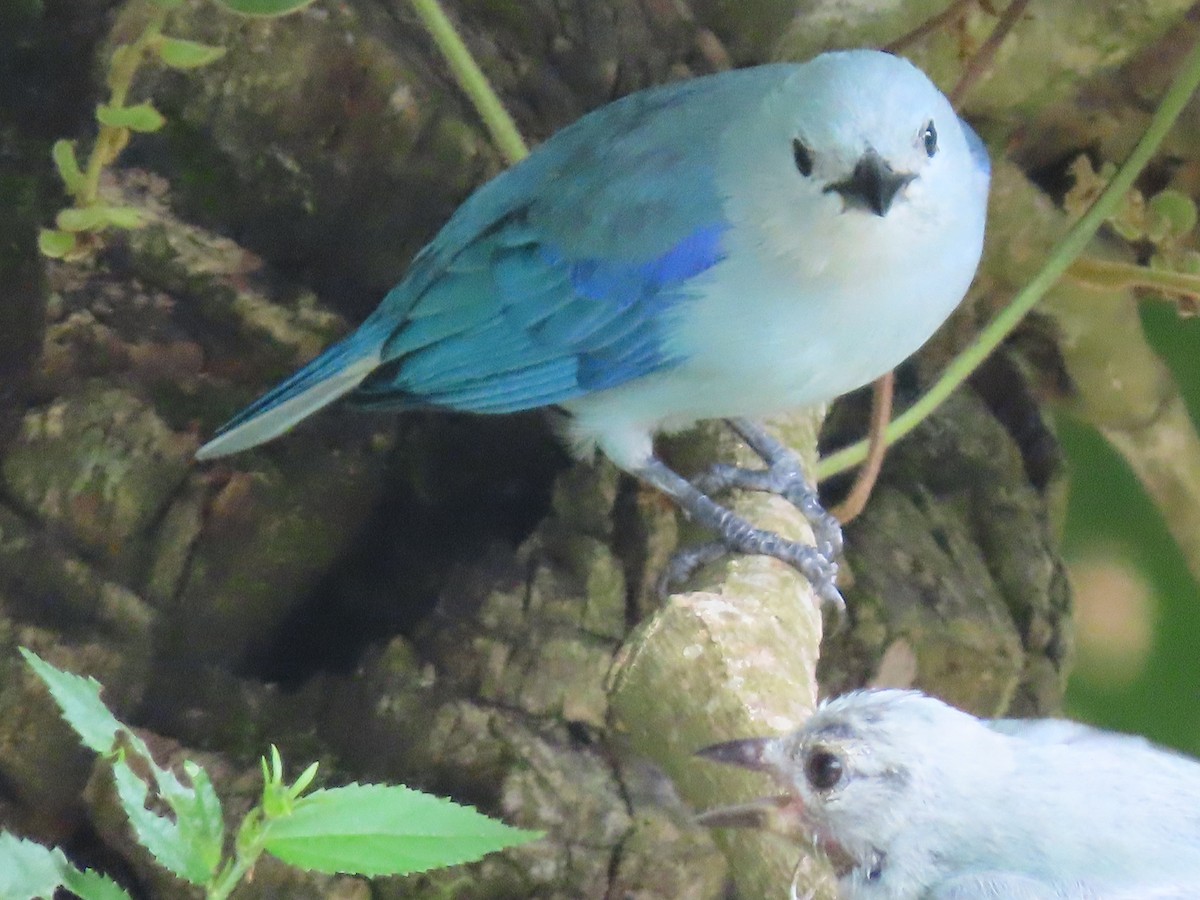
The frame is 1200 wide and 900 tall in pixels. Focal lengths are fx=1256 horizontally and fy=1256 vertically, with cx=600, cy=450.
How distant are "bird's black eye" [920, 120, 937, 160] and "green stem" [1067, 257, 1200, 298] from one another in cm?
85

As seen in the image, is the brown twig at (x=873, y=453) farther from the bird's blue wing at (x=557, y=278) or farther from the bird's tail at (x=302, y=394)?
the bird's tail at (x=302, y=394)

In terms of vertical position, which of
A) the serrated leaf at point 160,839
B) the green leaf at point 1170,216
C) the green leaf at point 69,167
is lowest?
the green leaf at point 1170,216

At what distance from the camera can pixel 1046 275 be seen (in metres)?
2.09

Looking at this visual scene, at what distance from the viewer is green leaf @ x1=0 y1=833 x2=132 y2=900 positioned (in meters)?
0.81

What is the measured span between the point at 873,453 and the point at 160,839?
54.3 inches

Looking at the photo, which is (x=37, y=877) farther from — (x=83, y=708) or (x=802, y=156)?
(x=802, y=156)

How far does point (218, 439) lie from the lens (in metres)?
1.78

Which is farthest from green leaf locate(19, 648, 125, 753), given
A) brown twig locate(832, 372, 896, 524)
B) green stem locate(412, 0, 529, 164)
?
brown twig locate(832, 372, 896, 524)

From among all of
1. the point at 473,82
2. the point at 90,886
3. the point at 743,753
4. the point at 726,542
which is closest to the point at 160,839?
the point at 90,886

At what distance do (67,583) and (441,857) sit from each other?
1089 millimetres

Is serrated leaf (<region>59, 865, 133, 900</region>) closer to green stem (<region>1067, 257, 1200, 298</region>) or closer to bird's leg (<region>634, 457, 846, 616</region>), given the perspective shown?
bird's leg (<region>634, 457, 846, 616</region>)

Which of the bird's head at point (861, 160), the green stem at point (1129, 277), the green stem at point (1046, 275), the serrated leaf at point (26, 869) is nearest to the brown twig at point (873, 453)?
the green stem at point (1046, 275)

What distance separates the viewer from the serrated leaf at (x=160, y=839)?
82cm

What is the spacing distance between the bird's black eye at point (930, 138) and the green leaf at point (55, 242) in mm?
1122
